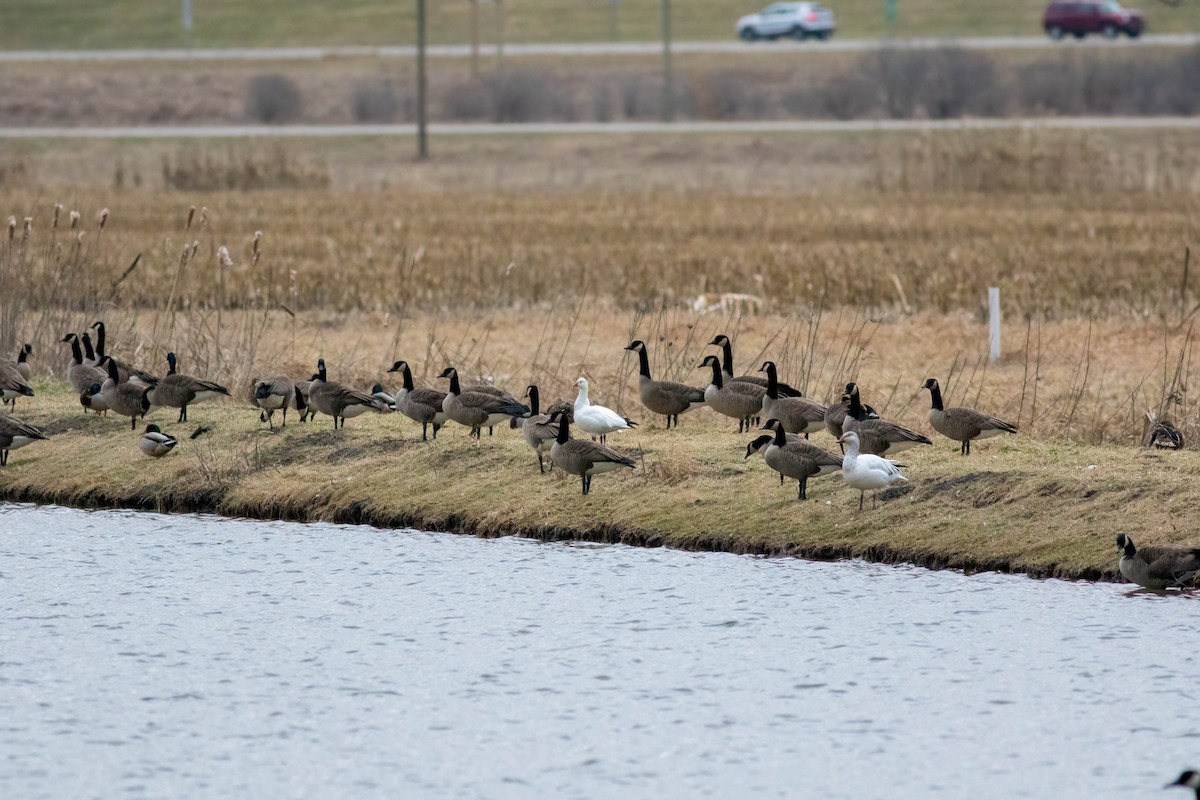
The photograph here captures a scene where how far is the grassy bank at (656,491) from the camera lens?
14.6m

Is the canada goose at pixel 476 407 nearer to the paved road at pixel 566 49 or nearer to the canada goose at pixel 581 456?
the canada goose at pixel 581 456

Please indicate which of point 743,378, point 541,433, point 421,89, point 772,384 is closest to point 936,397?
point 772,384

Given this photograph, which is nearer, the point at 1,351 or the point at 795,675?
the point at 795,675

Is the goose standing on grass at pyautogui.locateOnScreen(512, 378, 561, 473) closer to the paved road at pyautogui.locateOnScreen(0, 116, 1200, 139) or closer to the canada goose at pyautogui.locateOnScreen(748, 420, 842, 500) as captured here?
the canada goose at pyautogui.locateOnScreen(748, 420, 842, 500)

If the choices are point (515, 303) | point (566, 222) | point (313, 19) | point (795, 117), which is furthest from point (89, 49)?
point (515, 303)

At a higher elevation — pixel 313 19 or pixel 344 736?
pixel 313 19

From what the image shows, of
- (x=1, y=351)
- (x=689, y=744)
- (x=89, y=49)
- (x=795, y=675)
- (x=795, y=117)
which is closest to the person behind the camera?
(x=689, y=744)

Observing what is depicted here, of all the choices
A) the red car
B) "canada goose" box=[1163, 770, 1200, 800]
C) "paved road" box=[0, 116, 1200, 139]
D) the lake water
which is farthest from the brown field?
the red car

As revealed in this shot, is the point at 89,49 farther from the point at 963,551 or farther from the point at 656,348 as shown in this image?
the point at 963,551

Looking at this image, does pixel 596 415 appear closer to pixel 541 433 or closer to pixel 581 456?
pixel 541 433

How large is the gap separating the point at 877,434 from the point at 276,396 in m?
6.33

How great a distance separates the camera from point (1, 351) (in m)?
22.3

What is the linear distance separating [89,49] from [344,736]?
10380cm

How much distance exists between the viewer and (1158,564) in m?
13.0
